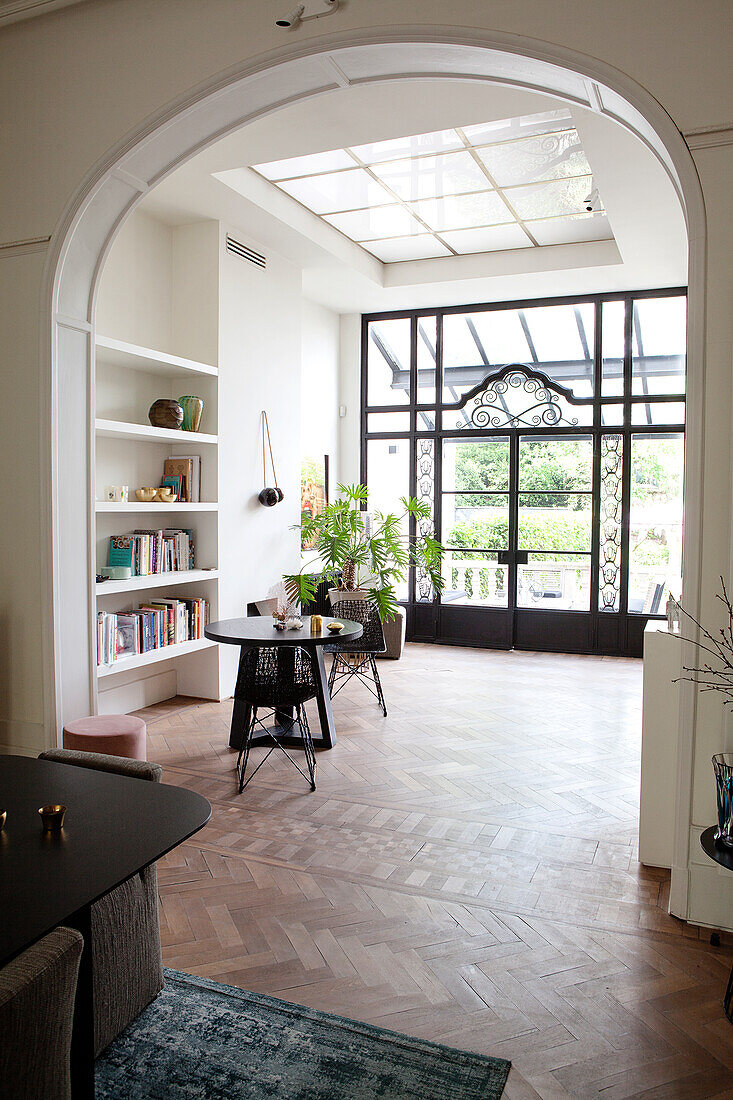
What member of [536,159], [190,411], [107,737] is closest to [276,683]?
[107,737]

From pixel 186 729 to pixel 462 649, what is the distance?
4.01 m

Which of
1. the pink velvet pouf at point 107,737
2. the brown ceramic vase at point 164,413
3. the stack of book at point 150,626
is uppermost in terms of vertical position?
the brown ceramic vase at point 164,413

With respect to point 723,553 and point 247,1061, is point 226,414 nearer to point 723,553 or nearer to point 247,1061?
point 723,553

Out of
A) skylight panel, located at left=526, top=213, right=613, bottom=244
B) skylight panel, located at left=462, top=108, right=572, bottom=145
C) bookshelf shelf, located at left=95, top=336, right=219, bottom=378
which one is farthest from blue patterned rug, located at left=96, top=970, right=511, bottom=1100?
skylight panel, located at left=526, top=213, right=613, bottom=244

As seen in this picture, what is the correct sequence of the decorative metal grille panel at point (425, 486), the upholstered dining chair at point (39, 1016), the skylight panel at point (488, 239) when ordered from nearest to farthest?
the upholstered dining chair at point (39, 1016), the skylight panel at point (488, 239), the decorative metal grille panel at point (425, 486)

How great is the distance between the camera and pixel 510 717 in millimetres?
5770

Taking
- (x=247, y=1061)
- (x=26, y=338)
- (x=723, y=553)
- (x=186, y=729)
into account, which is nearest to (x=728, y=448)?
(x=723, y=553)

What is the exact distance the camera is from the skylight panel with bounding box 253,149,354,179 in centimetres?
542

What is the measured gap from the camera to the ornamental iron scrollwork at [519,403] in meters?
8.32

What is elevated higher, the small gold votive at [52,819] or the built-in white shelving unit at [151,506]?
the built-in white shelving unit at [151,506]

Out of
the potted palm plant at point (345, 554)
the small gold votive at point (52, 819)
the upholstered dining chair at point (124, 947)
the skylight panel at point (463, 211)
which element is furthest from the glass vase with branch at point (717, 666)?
the skylight panel at point (463, 211)

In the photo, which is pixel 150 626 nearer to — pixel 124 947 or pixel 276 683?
pixel 276 683

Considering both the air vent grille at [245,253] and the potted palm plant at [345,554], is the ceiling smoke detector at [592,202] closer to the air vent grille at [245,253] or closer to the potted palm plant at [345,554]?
the air vent grille at [245,253]

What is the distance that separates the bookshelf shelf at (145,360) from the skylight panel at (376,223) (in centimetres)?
196
